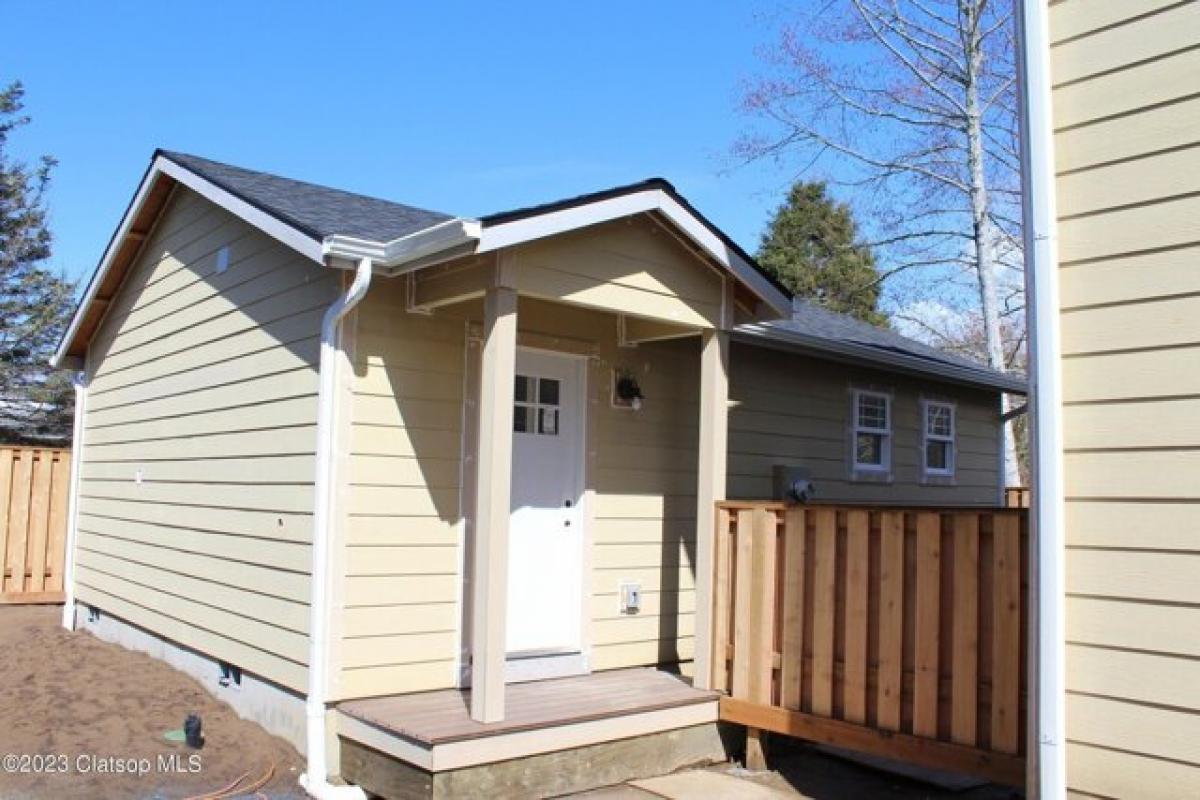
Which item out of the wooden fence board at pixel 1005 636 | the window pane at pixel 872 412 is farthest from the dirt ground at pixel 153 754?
the window pane at pixel 872 412

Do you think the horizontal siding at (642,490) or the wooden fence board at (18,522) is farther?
the wooden fence board at (18,522)

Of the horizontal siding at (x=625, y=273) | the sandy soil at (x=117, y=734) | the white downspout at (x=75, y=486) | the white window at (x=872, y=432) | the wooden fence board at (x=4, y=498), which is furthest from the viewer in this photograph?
the wooden fence board at (x=4, y=498)

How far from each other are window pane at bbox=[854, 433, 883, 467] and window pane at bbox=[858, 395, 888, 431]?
11 centimetres

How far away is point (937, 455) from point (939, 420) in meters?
0.37

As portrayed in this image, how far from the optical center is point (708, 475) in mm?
6371

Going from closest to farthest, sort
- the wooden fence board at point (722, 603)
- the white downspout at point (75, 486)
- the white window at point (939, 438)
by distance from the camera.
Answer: the wooden fence board at point (722, 603) → the white downspout at point (75, 486) → the white window at point (939, 438)

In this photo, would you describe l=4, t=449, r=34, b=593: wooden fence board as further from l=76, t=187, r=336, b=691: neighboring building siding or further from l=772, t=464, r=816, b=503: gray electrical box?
l=772, t=464, r=816, b=503: gray electrical box

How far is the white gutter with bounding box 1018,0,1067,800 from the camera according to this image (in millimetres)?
3744

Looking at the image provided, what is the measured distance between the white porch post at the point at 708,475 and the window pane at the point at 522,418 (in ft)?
3.70

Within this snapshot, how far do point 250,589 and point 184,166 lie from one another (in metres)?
3.25

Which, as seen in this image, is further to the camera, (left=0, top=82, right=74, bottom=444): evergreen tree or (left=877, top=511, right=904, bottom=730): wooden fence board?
(left=0, top=82, right=74, bottom=444): evergreen tree

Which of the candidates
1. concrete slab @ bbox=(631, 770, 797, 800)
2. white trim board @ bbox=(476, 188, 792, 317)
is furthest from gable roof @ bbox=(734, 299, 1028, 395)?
concrete slab @ bbox=(631, 770, 797, 800)

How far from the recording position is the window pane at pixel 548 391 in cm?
673

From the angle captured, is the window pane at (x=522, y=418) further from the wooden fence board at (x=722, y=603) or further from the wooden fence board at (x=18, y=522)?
the wooden fence board at (x=18, y=522)
